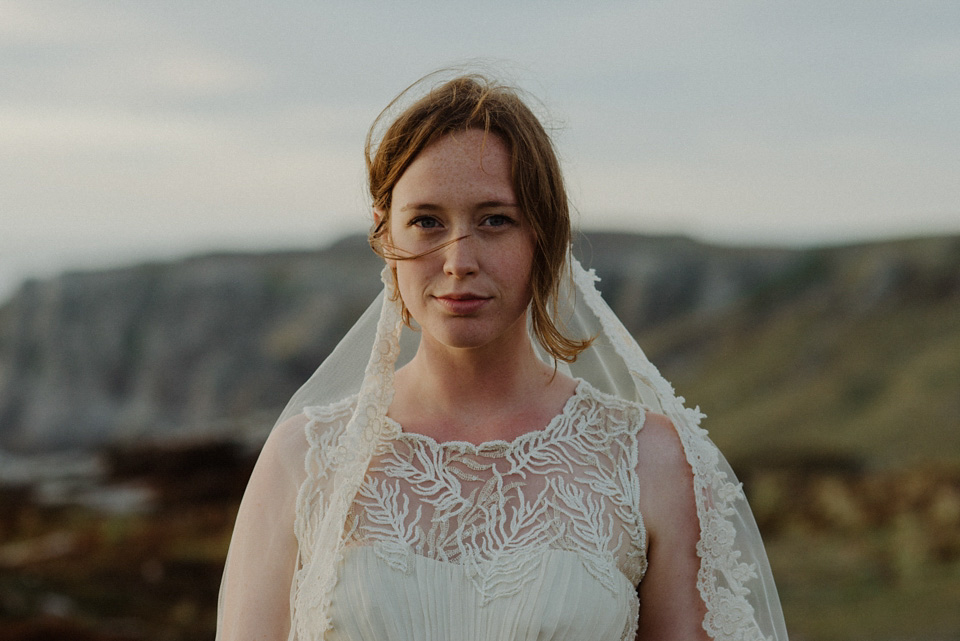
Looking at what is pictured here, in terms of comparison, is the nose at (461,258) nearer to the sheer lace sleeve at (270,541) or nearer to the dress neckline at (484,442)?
the dress neckline at (484,442)

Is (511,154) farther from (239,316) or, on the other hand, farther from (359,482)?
(239,316)

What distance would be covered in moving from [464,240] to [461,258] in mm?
54

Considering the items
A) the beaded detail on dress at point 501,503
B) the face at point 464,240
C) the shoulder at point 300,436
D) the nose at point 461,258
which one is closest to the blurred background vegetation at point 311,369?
the beaded detail on dress at point 501,503

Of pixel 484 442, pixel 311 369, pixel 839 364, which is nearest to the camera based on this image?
pixel 484 442

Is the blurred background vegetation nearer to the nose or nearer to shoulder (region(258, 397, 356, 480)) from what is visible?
shoulder (region(258, 397, 356, 480))

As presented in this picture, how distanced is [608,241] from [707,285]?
1.40 m

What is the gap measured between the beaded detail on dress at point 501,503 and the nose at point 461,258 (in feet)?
1.57

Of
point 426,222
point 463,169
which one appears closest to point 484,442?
point 426,222

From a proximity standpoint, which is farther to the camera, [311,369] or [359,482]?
[311,369]

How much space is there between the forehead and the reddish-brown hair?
2cm

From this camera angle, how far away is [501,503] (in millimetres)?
2480

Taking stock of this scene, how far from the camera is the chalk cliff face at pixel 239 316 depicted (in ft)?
40.8

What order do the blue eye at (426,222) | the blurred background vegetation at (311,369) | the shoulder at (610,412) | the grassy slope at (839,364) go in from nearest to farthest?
the blue eye at (426,222), the shoulder at (610,412), the blurred background vegetation at (311,369), the grassy slope at (839,364)

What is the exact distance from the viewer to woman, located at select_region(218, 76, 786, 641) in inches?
93.4
